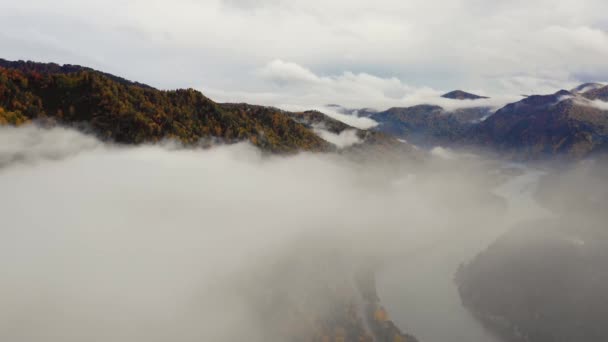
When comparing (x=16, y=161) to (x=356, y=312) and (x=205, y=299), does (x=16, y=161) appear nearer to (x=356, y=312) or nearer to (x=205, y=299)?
(x=205, y=299)

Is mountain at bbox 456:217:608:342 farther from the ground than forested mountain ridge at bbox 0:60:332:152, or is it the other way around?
forested mountain ridge at bbox 0:60:332:152

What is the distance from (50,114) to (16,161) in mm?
20578

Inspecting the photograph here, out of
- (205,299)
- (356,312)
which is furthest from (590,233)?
(205,299)

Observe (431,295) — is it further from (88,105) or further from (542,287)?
(88,105)

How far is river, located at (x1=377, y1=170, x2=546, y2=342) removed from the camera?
114 m

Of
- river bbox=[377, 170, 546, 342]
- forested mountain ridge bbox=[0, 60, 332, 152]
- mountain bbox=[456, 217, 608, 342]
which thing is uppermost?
forested mountain ridge bbox=[0, 60, 332, 152]

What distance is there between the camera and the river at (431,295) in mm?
114125

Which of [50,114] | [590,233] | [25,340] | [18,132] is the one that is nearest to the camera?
[25,340]

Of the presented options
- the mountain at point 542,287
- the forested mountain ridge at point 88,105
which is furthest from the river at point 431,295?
the forested mountain ridge at point 88,105

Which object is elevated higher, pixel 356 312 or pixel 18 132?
pixel 18 132

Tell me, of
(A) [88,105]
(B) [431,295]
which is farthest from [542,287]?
(A) [88,105]

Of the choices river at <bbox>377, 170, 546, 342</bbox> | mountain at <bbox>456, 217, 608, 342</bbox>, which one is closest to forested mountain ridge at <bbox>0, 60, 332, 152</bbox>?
river at <bbox>377, 170, 546, 342</bbox>

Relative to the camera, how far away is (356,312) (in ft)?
397

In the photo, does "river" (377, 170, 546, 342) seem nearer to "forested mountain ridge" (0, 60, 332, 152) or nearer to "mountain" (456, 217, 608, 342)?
"mountain" (456, 217, 608, 342)
